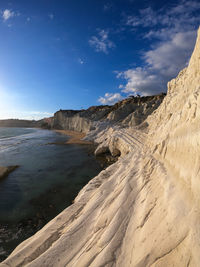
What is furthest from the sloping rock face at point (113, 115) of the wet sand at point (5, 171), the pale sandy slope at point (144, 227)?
the pale sandy slope at point (144, 227)

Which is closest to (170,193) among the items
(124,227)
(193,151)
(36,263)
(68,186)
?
(193,151)

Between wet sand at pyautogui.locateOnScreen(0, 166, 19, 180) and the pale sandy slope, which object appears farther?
wet sand at pyautogui.locateOnScreen(0, 166, 19, 180)

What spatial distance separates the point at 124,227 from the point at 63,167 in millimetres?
8077

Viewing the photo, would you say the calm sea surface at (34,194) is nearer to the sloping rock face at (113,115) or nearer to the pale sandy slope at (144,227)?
the pale sandy slope at (144,227)

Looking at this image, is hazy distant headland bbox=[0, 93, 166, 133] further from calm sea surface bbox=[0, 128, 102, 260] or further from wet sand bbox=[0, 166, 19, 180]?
wet sand bbox=[0, 166, 19, 180]

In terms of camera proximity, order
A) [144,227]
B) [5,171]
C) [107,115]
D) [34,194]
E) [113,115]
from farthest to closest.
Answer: [107,115]
[113,115]
[5,171]
[34,194]
[144,227]

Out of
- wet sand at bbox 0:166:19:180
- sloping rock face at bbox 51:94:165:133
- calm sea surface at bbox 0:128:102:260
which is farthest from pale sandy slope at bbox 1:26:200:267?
sloping rock face at bbox 51:94:165:133

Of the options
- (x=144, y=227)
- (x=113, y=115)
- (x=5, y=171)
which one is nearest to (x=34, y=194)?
(x=5, y=171)

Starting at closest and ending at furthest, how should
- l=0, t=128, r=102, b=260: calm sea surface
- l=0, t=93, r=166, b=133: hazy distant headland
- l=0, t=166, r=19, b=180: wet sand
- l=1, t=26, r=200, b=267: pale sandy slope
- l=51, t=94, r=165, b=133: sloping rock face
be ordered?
l=1, t=26, r=200, b=267: pale sandy slope
l=0, t=128, r=102, b=260: calm sea surface
l=0, t=166, r=19, b=180: wet sand
l=51, t=94, r=165, b=133: sloping rock face
l=0, t=93, r=166, b=133: hazy distant headland

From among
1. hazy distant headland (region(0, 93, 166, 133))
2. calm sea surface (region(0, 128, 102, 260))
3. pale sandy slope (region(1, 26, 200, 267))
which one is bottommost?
calm sea surface (region(0, 128, 102, 260))

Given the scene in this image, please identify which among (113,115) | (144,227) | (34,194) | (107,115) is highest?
(107,115)

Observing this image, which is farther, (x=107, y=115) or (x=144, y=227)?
(x=107, y=115)

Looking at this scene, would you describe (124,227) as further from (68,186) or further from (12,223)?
(68,186)

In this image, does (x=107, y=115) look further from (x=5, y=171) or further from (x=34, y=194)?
(x=34, y=194)
